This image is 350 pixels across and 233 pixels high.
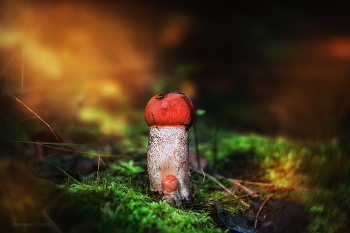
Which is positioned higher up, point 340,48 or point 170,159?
point 340,48

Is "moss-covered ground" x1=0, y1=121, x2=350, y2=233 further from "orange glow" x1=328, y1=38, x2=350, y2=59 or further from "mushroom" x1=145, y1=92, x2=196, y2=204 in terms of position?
"orange glow" x1=328, y1=38, x2=350, y2=59

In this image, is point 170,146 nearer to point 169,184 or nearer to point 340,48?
point 169,184

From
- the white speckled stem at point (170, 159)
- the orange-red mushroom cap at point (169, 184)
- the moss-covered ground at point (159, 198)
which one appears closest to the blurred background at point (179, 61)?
the moss-covered ground at point (159, 198)

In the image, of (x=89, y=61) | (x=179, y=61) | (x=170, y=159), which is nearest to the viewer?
(x=170, y=159)

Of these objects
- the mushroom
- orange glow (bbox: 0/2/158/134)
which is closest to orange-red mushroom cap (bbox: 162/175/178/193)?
the mushroom

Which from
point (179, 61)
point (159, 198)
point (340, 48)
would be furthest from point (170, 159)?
point (179, 61)

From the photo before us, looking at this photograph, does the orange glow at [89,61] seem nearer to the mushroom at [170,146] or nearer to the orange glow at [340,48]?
the mushroom at [170,146]
